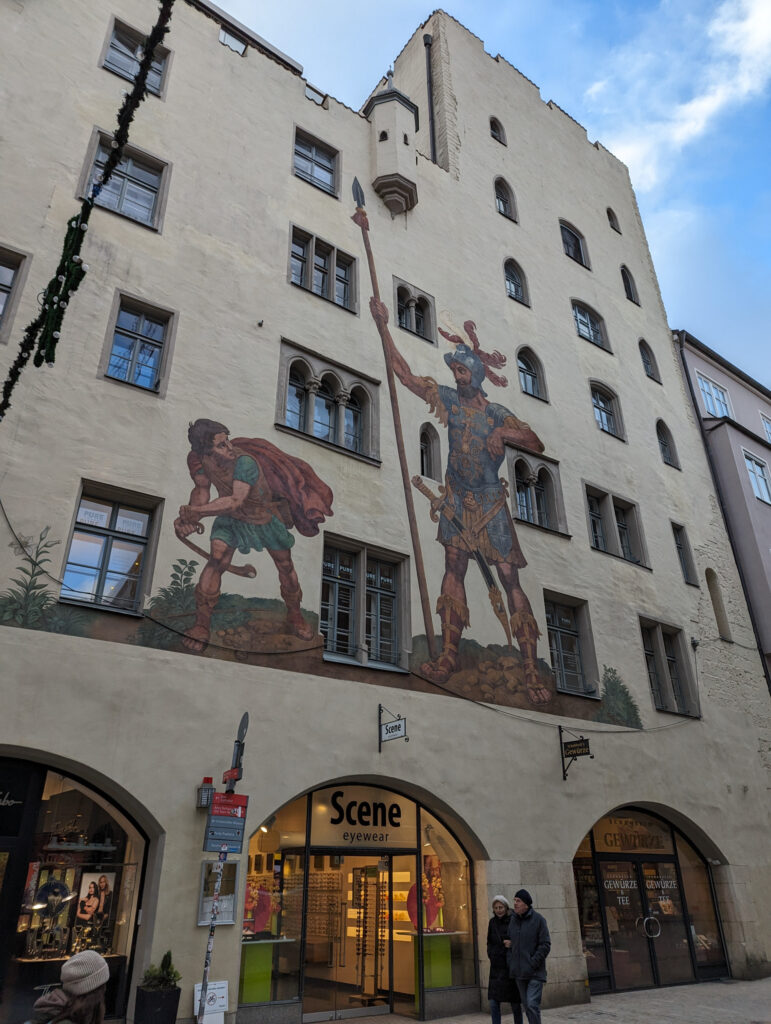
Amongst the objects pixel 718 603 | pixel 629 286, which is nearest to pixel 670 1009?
pixel 718 603

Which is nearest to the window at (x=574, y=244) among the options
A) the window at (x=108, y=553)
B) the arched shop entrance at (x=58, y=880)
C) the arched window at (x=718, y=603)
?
the arched window at (x=718, y=603)

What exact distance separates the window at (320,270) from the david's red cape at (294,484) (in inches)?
145

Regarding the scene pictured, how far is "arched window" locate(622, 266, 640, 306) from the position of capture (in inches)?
891

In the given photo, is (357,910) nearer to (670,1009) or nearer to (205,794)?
(205,794)

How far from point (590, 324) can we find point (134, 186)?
12.5m

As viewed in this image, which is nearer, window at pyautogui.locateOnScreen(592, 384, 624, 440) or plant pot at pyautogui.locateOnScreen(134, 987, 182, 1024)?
plant pot at pyautogui.locateOnScreen(134, 987, 182, 1024)

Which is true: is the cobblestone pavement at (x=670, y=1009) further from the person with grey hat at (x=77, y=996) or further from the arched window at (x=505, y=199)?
the arched window at (x=505, y=199)

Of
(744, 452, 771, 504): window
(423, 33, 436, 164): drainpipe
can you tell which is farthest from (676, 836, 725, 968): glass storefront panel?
(423, 33, 436, 164): drainpipe

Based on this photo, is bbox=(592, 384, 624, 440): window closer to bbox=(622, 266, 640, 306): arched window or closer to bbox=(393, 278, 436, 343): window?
bbox=(622, 266, 640, 306): arched window

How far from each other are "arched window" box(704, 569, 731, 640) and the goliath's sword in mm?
7736

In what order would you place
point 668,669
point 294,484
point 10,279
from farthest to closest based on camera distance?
1. point 668,669
2. point 294,484
3. point 10,279

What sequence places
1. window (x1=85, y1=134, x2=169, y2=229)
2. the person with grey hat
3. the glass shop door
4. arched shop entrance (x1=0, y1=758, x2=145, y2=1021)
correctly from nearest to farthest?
the person with grey hat < arched shop entrance (x1=0, y1=758, x2=145, y2=1021) < the glass shop door < window (x1=85, y1=134, x2=169, y2=229)

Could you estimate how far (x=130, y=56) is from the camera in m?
13.3

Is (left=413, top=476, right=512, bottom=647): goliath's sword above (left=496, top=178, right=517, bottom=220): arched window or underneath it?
underneath
